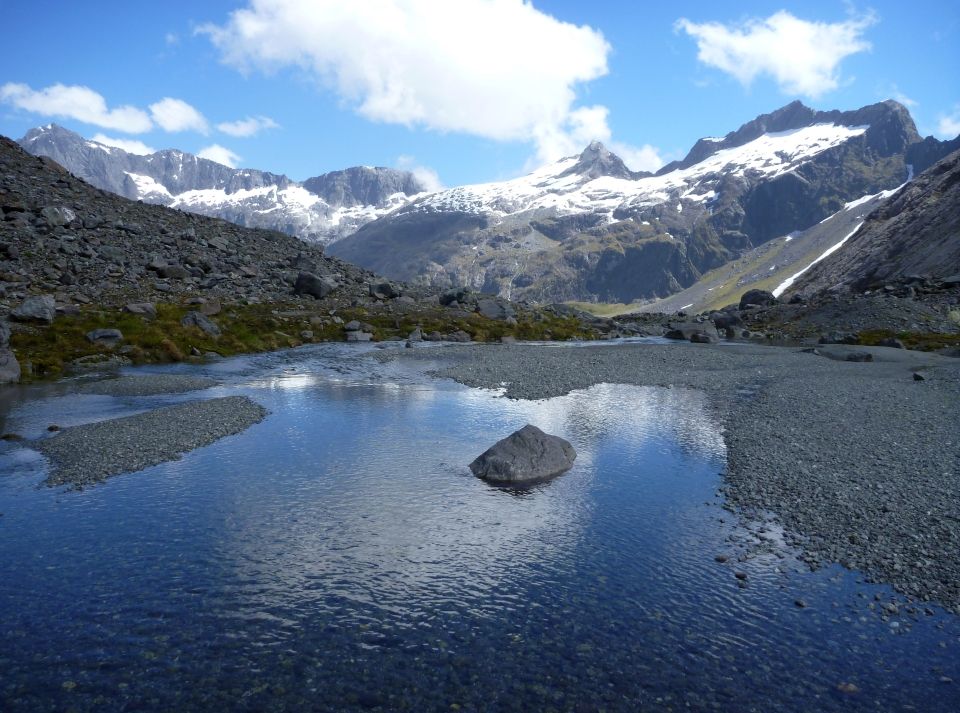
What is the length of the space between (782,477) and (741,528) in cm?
553

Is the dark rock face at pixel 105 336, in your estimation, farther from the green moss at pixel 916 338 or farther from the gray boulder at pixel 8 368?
the green moss at pixel 916 338

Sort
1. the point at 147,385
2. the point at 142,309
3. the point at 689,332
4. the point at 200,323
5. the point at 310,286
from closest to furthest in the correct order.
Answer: the point at 147,385, the point at 142,309, the point at 200,323, the point at 310,286, the point at 689,332

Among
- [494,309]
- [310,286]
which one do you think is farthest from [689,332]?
[310,286]

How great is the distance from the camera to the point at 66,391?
38.1 m

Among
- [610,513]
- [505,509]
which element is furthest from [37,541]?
[610,513]

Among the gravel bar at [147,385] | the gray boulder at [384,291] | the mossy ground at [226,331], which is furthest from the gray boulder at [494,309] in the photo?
the gravel bar at [147,385]

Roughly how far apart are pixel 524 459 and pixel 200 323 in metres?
49.3

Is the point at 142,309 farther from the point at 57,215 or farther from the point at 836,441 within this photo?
the point at 836,441

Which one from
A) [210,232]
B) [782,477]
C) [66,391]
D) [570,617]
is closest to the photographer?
[570,617]

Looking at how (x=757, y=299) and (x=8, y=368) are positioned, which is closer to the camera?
(x=8, y=368)

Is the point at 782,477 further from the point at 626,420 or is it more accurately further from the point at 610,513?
the point at 626,420

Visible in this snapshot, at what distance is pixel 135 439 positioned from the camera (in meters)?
26.6

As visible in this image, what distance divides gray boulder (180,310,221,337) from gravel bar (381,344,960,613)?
65.2ft

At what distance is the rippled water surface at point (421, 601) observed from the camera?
11.1 m
